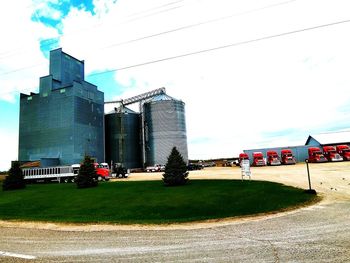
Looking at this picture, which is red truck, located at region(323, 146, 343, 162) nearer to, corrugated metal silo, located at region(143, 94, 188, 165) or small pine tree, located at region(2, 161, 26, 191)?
corrugated metal silo, located at region(143, 94, 188, 165)

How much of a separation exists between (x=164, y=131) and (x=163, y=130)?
20.2 inches

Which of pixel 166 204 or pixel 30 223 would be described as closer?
pixel 30 223

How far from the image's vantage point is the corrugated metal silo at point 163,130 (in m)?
90.4

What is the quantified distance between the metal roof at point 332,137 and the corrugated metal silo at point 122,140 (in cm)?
5712

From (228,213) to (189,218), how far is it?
252cm

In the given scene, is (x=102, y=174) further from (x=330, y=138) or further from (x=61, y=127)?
(x=330, y=138)

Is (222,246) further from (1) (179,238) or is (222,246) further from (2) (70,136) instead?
(2) (70,136)

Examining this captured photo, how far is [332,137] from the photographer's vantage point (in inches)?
2980

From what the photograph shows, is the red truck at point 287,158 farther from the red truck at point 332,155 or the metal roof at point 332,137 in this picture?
the metal roof at point 332,137

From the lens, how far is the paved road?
28.9 ft

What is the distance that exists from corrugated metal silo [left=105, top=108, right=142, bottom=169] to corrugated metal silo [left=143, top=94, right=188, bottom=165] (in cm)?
565

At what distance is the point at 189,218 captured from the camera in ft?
53.0

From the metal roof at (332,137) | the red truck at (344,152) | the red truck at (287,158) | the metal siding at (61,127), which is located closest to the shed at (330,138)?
the metal roof at (332,137)

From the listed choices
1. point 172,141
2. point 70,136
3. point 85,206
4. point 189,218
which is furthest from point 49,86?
point 189,218
